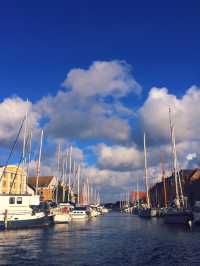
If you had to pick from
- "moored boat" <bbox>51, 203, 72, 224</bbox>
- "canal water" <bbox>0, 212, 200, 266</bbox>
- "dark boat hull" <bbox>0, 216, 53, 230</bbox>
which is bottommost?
"canal water" <bbox>0, 212, 200, 266</bbox>

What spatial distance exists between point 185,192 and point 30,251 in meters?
143

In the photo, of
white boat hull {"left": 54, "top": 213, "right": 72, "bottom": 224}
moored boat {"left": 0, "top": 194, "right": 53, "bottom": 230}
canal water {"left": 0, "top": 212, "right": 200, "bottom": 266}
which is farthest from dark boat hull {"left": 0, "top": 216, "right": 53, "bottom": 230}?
canal water {"left": 0, "top": 212, "right": 200, "bottom": 266}

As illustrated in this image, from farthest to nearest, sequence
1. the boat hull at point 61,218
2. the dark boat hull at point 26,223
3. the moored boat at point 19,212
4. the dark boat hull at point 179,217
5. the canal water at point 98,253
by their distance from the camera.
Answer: the boat hull at point 61,218
the dark boat hull at point 179,217
the moored boat at point 19,212
the dark boat hull at point 26,223
the canal water at point 98,253

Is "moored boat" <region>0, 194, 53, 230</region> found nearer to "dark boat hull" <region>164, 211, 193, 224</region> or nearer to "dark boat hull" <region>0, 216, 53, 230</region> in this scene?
"dark boat hull" <region>0, 216, 53, 230</region>

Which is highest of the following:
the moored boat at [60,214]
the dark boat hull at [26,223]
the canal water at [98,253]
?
the moored boat at [60,214]

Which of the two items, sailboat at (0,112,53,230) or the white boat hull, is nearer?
sailboat at (0,112,53,230)

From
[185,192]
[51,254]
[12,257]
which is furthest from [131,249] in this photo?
[185,192]

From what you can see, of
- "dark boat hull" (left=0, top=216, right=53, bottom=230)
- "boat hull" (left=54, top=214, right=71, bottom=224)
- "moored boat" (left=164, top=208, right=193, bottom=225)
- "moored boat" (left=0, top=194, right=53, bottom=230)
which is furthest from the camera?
"boat hull" (left=54, top=214, right=71, bottom=224)

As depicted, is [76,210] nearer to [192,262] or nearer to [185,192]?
[185,192]

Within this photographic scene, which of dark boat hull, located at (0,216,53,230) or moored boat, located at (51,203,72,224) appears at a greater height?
moored boat, located at (51,203,72,224)

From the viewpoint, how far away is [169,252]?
135 feet

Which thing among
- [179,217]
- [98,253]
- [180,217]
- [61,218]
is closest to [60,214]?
[61,218]

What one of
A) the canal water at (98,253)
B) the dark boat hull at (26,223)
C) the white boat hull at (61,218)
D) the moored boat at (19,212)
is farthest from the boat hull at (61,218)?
the canal water at (98,253)

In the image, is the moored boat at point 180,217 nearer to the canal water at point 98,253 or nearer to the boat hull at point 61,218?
the boat hull at point 61,218
